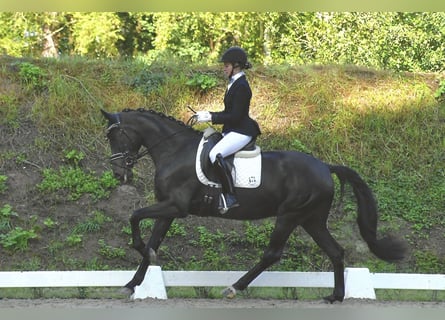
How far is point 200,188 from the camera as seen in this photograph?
287 inches

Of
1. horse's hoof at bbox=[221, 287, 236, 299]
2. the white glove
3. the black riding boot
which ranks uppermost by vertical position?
the white glove

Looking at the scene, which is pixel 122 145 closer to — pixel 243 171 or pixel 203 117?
pixel 203 117

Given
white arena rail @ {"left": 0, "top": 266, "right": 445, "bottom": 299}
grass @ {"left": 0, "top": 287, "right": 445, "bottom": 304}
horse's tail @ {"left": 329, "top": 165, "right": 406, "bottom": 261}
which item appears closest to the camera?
horse's tail @ {"left": 329, "top": 165, "right": 406, "bottom": 261}

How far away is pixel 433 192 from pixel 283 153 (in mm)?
4935

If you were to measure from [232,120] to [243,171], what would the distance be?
584 mm

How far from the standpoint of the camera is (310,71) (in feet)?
44.6

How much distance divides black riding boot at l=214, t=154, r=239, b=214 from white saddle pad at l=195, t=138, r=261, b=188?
10 cm

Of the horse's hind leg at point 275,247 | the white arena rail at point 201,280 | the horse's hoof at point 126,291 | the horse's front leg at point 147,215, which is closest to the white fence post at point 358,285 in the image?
the white arena rail at point 201,280

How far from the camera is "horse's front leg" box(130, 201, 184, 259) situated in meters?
7.04

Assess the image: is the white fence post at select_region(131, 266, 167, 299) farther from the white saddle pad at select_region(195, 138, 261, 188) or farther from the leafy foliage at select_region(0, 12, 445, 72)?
the leafy foliage at select_region(0, 12, 445, 72)

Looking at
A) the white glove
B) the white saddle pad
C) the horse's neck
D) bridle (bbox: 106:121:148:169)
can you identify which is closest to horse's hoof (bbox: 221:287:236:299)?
the white saddle pad

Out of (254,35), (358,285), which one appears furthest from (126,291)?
(254,35)

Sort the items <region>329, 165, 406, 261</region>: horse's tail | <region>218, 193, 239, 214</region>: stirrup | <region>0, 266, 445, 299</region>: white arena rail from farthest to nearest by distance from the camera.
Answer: <region>0, 266, 445, 299</region>: white arena rail → <region>329, 165, 406, 261</region>: horse's tail → <region>218, 193, 239, 214</region>: stirrup

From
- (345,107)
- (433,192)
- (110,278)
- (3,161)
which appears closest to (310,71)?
(345,107)
